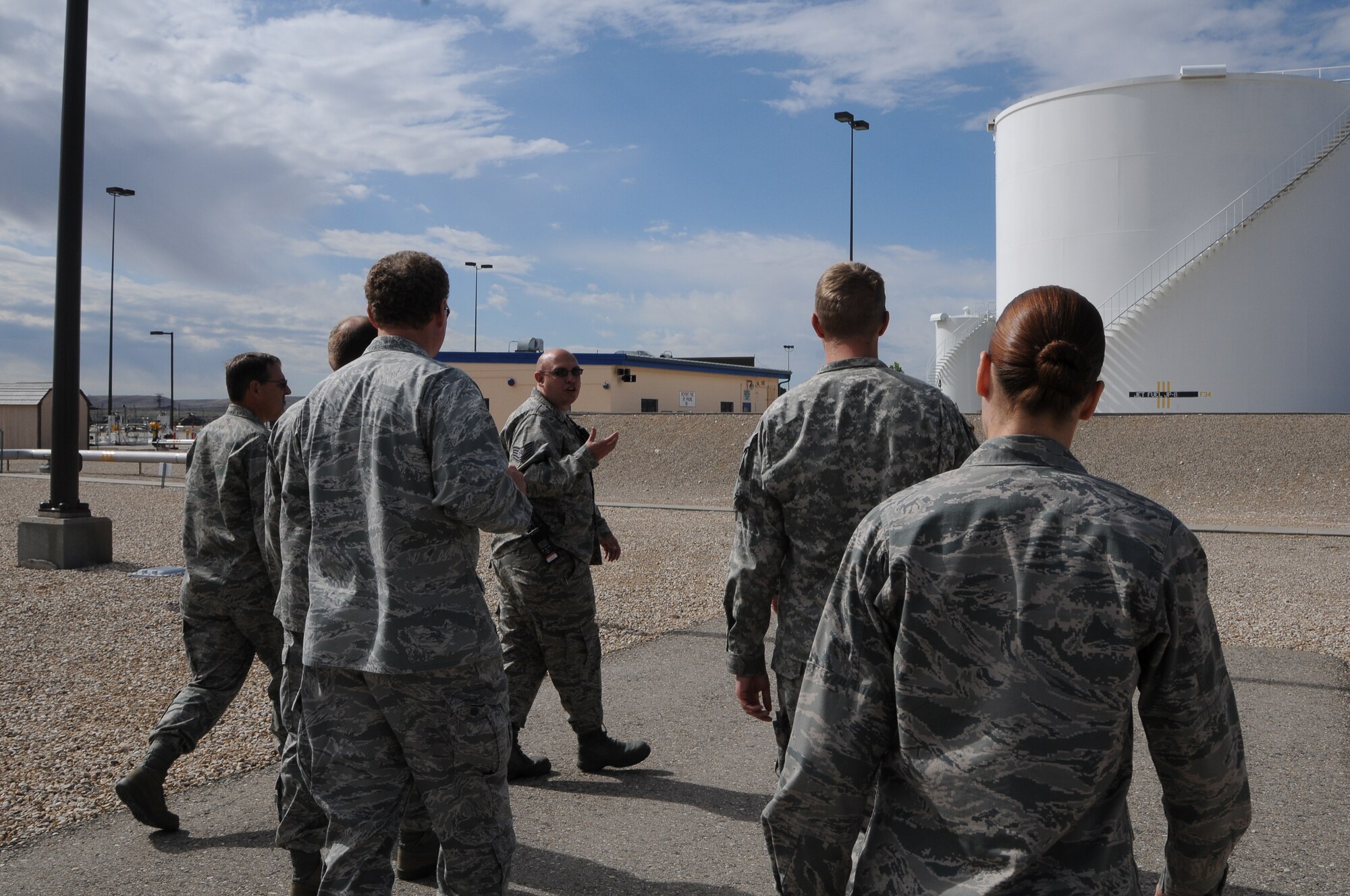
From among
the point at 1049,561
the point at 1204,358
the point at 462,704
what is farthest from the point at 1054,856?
the point at 1204,358

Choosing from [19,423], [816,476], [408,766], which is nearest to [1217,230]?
[816,476]

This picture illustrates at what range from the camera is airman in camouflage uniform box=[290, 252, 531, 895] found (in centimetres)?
279

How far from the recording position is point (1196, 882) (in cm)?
181

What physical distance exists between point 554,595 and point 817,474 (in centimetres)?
218

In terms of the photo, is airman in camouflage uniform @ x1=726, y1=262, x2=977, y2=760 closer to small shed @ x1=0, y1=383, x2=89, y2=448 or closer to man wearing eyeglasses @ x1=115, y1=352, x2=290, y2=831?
man wearing eyeglasses @ x1=115, y1=352, x2=290, y2=831

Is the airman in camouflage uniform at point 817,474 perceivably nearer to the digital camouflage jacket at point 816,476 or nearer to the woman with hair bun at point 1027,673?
the digital camouflage jacket at point 816,476

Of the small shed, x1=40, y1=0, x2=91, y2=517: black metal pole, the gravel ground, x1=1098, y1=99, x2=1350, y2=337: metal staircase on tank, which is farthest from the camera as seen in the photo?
the small shed

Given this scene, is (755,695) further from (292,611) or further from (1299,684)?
Answer: (1299,684)

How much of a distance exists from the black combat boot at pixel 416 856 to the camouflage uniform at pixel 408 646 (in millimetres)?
1098

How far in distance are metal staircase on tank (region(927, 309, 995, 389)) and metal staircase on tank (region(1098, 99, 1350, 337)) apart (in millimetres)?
5731

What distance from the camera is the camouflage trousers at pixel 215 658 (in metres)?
4.24

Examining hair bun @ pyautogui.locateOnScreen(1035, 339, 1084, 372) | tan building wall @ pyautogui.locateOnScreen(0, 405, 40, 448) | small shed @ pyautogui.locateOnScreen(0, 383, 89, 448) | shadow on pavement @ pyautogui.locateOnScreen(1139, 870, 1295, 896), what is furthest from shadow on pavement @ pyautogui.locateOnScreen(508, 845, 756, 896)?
tan building wall @ pyautogui.locateOnScreen(0, 405, 40, 448)

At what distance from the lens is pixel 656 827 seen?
4.34m

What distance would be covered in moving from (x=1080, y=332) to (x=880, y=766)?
2.78 feet
